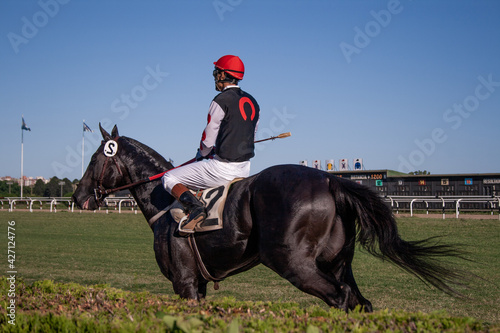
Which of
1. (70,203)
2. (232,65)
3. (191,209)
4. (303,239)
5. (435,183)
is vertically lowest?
(303,239)

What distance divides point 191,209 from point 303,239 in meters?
1.00

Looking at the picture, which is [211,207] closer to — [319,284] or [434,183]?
[319,284]

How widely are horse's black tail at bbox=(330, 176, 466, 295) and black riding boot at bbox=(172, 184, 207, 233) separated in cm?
107

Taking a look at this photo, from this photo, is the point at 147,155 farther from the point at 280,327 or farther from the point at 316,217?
the point at 280,327

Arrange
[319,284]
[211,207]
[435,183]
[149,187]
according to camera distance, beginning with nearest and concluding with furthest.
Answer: [319,284]
[211,207]
[149,187]
[435,183]

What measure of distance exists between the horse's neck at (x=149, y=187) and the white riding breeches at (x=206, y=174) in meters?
0.38

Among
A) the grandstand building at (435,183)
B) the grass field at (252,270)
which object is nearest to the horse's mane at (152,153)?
the grass field at (252,270)

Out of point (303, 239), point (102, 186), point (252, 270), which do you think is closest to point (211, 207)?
point (303, 239)

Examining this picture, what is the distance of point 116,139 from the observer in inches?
193

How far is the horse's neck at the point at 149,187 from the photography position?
14.8ft

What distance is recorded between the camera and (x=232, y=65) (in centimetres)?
423

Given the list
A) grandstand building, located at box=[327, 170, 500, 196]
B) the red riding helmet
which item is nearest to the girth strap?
the red riding helmet

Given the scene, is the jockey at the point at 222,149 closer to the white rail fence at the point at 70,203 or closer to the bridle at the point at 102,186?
the bridle at the point at 102,186

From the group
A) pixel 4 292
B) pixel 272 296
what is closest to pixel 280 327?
pixel 4 292
